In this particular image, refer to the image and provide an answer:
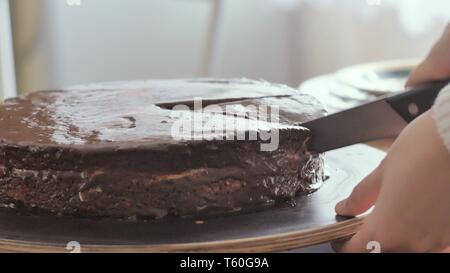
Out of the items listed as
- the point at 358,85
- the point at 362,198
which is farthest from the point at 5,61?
the point at 362,198

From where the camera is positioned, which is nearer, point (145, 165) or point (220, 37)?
point (145, 165)

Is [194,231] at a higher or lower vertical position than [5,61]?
lower

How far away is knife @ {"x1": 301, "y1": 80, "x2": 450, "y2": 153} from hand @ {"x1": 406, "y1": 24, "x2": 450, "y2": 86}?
0.07m

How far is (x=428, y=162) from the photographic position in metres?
0.75

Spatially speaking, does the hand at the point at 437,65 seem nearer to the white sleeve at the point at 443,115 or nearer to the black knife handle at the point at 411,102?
the black knife handle at the point at 411,102

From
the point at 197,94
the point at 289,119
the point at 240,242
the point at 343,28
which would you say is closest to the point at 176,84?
the point at 197,94

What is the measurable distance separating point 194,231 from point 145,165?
0.10 meters

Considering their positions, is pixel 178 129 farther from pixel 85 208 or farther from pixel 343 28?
pixel 343 28

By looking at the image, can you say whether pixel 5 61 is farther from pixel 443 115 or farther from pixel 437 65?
pixel 443 115

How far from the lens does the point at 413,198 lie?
0.76 meters

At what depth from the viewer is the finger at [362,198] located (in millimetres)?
843

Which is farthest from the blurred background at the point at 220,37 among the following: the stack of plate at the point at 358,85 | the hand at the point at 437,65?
the hand at the point at 437,65

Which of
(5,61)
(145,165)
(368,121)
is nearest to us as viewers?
(145,165)

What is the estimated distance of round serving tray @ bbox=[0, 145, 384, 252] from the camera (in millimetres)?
767
